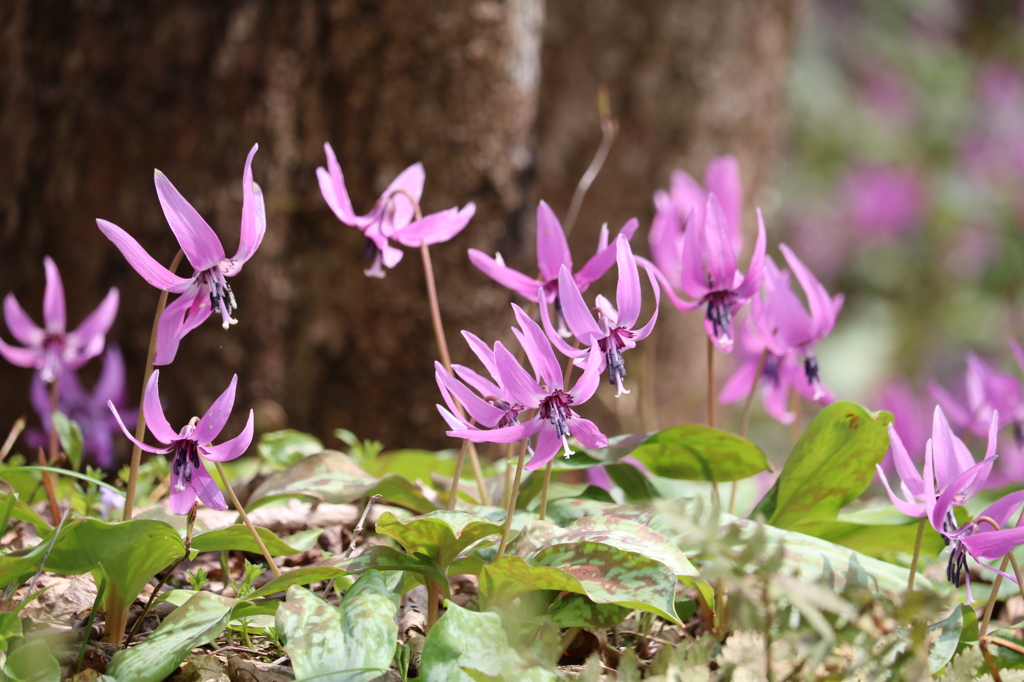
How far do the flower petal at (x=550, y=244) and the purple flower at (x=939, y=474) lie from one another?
53 cm

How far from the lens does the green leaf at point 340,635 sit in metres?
0.93

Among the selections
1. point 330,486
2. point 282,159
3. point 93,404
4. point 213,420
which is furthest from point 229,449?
A: point 282,159

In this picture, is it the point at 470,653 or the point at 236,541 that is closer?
the point at 470,653

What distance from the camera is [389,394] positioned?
2.51m

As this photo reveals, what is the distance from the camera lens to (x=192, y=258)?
1.06 metres

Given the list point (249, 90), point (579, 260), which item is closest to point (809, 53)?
point (579, 260)

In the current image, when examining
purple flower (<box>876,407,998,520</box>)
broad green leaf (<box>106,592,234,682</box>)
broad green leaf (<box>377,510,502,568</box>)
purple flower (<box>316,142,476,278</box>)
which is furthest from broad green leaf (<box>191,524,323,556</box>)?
purple flower (<box>876,407,998,520</box>)

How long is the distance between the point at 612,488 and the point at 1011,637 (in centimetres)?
70

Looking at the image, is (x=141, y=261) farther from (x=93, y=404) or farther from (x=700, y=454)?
(x=93, y=404)

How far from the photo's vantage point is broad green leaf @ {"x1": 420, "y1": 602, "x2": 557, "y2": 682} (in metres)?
0.93

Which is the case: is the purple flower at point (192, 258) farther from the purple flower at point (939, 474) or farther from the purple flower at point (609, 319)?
the purple flower at point (939, 474)

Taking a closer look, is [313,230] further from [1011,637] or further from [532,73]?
[1011,637]

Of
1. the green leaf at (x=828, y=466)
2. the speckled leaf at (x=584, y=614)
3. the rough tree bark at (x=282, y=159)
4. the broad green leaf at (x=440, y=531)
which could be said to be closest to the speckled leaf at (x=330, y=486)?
the broad green leaf at (x=440, y=531)

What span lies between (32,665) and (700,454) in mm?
955
